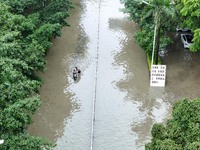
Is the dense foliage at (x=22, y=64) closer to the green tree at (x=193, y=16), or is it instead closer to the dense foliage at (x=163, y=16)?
the dense foliage at (x=163, y=16)

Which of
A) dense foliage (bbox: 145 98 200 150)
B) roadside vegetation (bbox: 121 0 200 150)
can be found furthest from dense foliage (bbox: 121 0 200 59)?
dense foliage (bbox: 145 98 200 150)

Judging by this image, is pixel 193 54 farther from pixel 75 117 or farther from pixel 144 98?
pixel 75 117

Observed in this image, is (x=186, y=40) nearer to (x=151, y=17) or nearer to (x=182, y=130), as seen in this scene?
(x=151, y=17)

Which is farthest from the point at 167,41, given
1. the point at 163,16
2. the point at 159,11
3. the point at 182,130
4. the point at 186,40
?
the point at 182,130

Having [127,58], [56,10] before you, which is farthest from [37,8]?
[127,58]

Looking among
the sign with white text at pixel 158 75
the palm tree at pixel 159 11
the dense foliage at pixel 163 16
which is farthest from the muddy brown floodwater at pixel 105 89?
the palm tree at pixel 159 11

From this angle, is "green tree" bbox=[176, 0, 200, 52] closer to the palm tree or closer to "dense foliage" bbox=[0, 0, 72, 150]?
the palm tree
